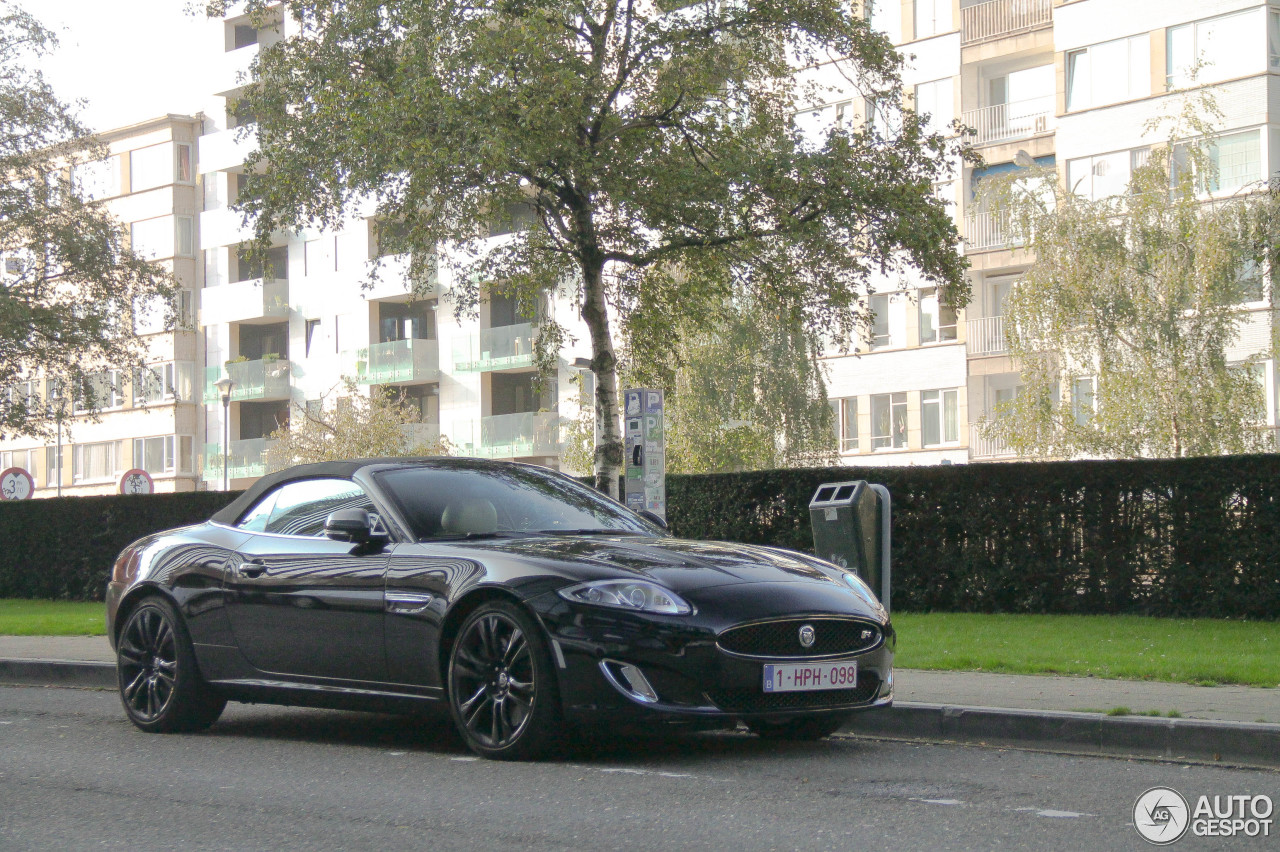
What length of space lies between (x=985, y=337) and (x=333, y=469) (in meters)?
40.1

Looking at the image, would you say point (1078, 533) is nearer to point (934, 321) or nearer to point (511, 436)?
point (934, 321)

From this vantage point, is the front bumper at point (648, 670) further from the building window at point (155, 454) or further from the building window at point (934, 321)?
the building window at point (155, 454)

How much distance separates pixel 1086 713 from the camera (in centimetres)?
821

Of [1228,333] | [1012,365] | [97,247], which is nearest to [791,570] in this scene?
[1228,333]

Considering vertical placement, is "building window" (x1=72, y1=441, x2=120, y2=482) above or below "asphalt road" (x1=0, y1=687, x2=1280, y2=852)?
above

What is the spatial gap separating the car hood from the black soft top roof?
3.39 feet

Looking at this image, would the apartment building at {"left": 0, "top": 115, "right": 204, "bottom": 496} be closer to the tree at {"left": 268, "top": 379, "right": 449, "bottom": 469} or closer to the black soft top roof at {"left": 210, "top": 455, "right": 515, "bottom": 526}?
the tree at {"left": 268, "top": 379, "right": 449, "bottom": 469}

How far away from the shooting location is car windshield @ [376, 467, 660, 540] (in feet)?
27.3

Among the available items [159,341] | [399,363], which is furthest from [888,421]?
[159,341]

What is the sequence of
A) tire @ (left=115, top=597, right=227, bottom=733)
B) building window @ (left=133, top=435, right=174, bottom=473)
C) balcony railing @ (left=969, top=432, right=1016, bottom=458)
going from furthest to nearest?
building window @ (left=133, top=435, right=174, bottom=473)
balcony railing @ (left=969, top=432, right=1016, bottom=458)
tire @ (left=115, top=597, right=227, bottom=733)

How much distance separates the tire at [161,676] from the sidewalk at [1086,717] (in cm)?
367

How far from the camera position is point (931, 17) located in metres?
49.1

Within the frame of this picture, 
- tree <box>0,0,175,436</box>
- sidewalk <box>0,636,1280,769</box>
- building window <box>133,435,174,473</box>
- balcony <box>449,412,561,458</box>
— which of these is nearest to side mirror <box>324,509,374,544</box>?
sidewalk <box>0,636,1280,769</box>

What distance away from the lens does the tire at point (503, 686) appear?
23.9ft
